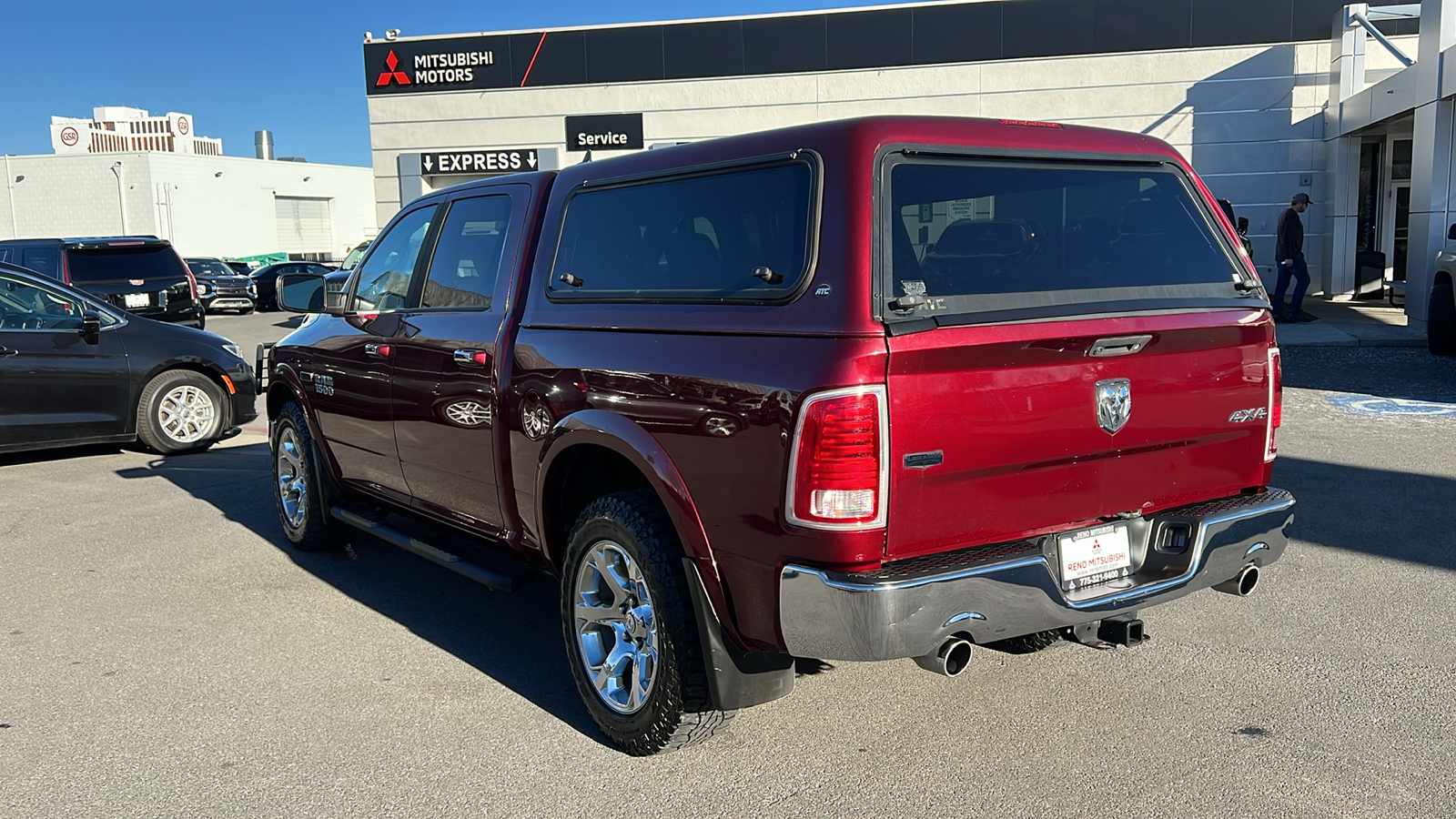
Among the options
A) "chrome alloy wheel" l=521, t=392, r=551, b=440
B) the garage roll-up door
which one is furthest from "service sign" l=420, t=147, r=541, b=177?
the garage roll-up door

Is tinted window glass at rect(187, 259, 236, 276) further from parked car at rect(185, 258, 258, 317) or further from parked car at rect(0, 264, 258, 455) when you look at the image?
parked car at rect(0, 264, 258, 455)

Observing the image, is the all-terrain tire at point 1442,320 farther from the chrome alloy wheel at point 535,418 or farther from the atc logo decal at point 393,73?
the atc logo decal at point 393,73

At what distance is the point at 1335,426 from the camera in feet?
30.9

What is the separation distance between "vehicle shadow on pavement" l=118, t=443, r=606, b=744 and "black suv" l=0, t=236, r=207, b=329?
31.1 ft

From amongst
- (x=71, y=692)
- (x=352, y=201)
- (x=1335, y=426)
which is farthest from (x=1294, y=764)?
(x=352, y=201)

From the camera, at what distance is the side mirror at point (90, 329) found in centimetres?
913

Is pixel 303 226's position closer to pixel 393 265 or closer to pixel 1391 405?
pixel 1391 405

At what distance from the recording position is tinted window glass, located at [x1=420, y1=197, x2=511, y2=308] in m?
4.66

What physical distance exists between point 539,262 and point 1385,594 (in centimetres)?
398

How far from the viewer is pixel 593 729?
4.02 metres

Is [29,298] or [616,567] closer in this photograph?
[616,567]

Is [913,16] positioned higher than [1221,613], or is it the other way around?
[913,16]

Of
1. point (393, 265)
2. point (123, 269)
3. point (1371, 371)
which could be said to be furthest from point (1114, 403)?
point (123, 269)

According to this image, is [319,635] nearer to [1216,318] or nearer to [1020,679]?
[1020,679]
